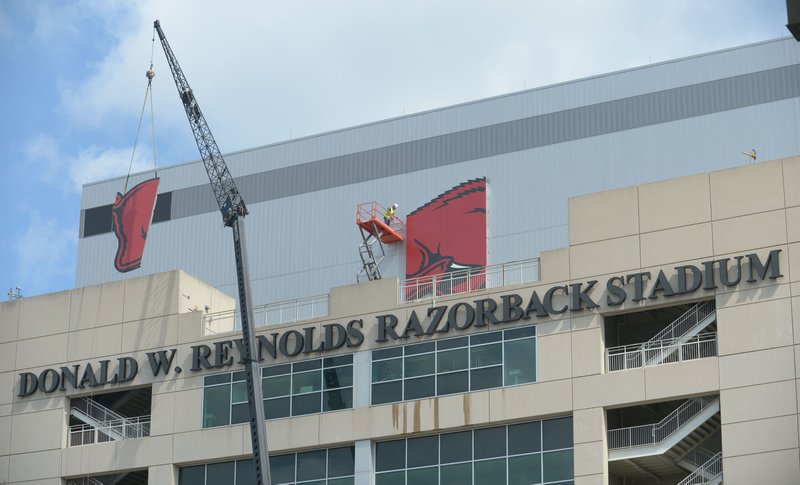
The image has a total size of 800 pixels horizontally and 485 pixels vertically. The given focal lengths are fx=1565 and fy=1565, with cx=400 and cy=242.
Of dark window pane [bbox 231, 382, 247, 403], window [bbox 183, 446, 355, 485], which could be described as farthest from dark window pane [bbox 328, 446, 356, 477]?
dark window pane [bbox 231, 382, 247, 403]

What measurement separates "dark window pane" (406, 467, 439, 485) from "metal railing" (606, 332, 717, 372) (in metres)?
8.89

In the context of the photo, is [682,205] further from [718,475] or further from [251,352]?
[251,352]

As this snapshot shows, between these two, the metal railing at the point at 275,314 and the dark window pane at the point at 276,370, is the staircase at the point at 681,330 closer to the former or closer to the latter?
the metal railing at the point at 275,314

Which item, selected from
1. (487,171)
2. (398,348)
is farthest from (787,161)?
(487,171)

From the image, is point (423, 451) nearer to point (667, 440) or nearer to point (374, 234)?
point (667, 440)

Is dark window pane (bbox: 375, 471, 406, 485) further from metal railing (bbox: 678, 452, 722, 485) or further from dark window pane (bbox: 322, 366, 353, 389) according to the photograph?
metal railing (bbox: 678, 452, 722, 485)

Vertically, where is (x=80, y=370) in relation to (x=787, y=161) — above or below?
below

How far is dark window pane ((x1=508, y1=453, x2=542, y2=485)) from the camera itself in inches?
2596

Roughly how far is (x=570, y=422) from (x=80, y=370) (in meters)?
26.0

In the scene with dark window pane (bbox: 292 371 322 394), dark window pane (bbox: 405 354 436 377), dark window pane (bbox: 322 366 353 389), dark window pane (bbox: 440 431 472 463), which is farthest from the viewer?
dark window pane (bbox: 292 371 322 394)

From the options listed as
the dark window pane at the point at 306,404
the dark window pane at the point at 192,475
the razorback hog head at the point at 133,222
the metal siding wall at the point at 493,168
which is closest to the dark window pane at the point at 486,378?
the dark window pane at the point at 306,404

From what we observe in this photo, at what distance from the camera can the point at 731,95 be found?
90125 millimetres

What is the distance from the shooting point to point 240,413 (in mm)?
73438

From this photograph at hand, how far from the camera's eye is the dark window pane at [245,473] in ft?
237
